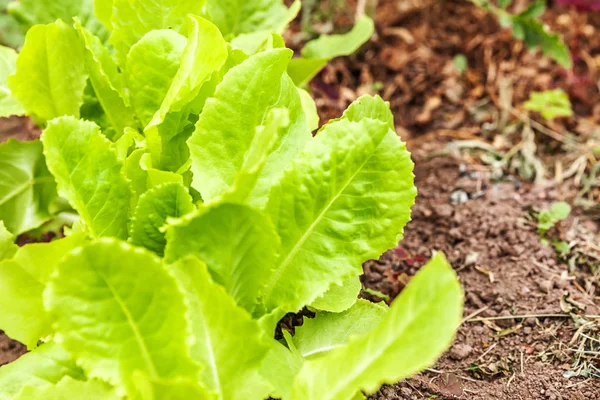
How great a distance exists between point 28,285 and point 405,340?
724mm

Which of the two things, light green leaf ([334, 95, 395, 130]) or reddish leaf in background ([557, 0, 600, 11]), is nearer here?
light green leaf ([334, 95, 395, 130])

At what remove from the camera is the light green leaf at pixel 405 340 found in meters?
0.82

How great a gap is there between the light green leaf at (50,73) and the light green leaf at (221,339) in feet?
2.59

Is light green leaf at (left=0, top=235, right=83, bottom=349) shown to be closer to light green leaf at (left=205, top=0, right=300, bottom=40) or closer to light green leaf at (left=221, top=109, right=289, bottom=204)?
light green leaf at (left=221, top=109, right=289, bottom=204)

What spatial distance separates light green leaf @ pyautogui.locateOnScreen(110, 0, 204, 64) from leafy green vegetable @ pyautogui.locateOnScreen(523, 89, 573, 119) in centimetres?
135

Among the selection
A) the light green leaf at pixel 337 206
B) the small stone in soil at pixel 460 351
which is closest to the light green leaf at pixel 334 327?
the light green leaf at pixel 337 206

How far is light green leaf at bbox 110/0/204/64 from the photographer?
4.93 ft

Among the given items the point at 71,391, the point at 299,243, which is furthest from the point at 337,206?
the point at 71,391

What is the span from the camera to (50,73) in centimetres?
152

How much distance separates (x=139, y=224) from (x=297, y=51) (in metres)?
1.54

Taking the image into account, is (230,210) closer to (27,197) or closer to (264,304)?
(264,304)

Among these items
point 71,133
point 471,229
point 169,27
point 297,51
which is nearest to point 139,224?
point 71,133

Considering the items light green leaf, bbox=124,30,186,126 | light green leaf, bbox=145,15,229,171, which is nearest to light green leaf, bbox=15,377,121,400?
light green leaf, bbox=145,15,229,171

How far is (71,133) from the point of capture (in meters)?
1.20
